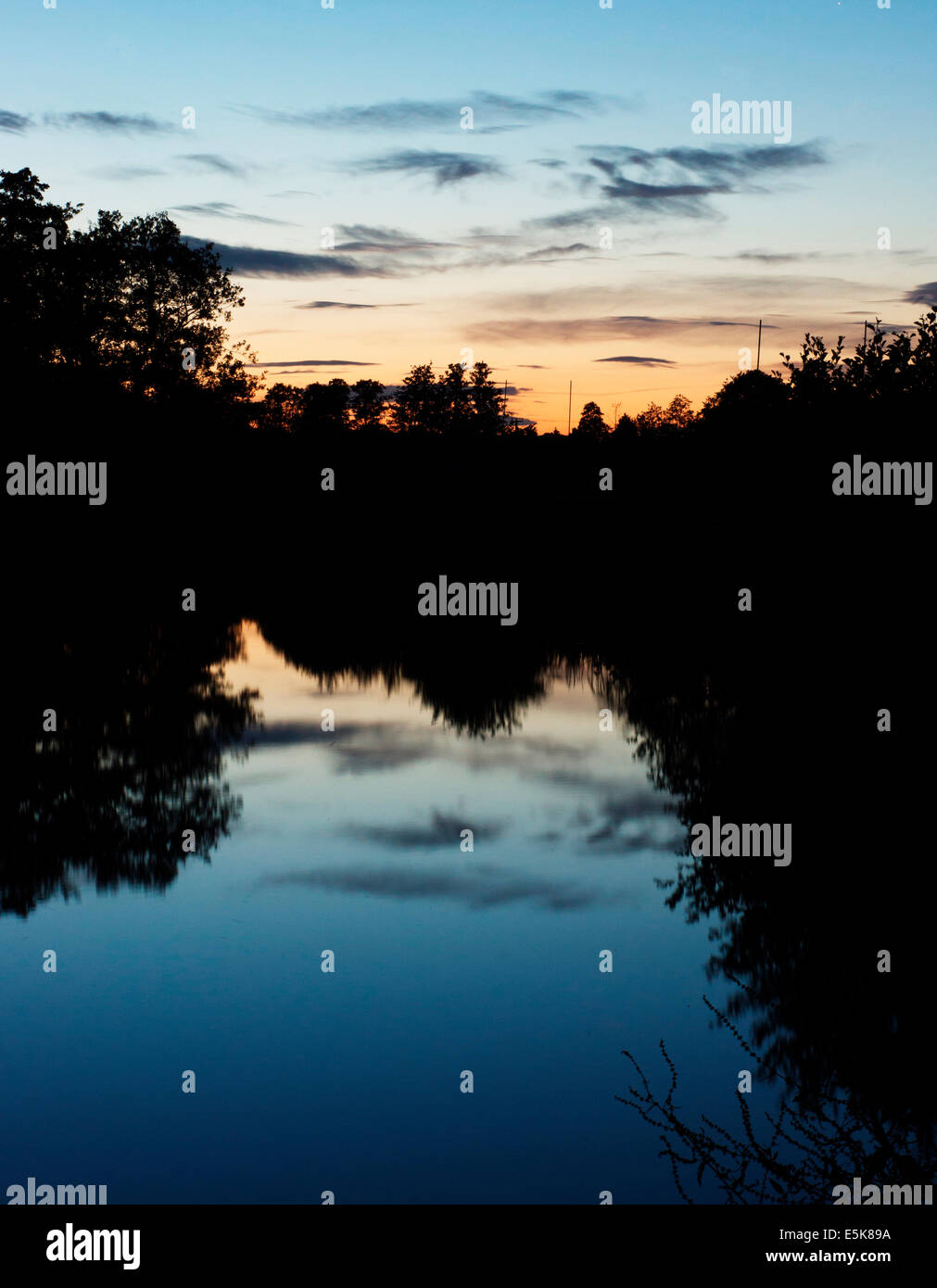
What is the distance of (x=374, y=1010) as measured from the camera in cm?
1055

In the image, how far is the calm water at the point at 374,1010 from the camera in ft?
26.3

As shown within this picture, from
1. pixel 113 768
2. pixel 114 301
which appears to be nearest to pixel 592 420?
pixel 114 301

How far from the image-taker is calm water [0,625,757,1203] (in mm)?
8016

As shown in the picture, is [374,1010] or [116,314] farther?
[116,314]

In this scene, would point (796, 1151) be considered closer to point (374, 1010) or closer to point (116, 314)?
point (374, 1010)

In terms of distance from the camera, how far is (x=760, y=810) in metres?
15.9

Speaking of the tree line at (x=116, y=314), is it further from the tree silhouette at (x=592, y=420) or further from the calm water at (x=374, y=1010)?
the tree silhouette at (x=592, y=420)

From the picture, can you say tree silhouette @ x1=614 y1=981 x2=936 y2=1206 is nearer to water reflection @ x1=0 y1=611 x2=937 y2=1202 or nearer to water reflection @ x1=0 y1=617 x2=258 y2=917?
water reflection @ x1=0 y1=611 x2=937 y2=1202

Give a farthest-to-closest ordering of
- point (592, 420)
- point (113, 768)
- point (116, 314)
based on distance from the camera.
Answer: point (592, 420), point (116, 314), point (113, 768)

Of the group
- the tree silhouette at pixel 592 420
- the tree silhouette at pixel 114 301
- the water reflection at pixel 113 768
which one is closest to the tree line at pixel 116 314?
the tree silhouette at pixel 114 301

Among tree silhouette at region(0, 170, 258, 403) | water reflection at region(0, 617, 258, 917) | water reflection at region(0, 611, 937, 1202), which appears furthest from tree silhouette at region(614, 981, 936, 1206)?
tree silhouette at region(0, 170, 258, 403)
